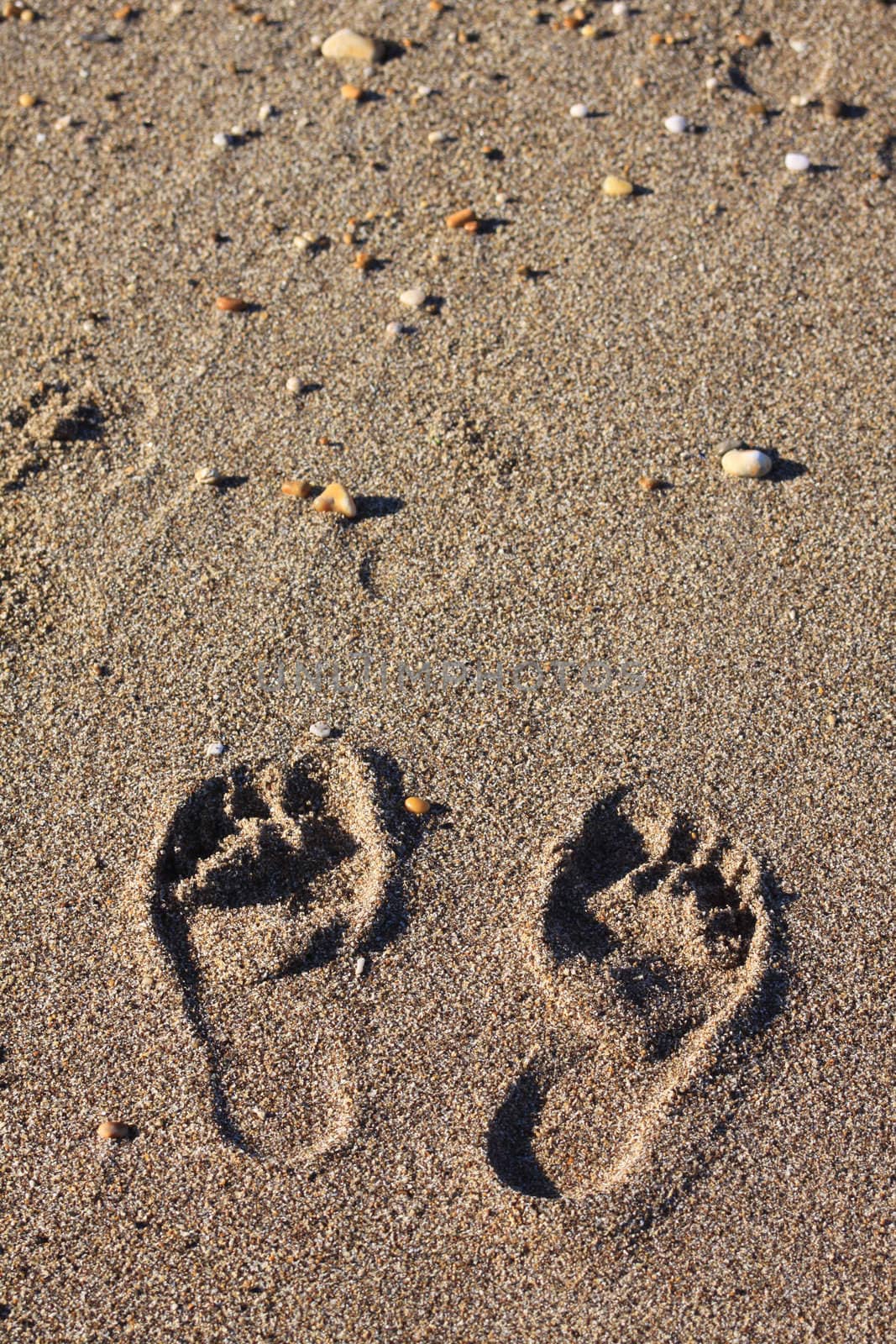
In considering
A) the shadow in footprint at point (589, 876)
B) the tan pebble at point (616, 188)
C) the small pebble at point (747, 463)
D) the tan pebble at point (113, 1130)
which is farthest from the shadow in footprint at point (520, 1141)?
the tan pebble at point (616, 188)

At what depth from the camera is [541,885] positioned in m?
2.36

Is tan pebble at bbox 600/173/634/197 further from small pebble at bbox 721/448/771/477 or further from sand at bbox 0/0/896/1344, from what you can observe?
small pebble at bbox 721/448/771/477

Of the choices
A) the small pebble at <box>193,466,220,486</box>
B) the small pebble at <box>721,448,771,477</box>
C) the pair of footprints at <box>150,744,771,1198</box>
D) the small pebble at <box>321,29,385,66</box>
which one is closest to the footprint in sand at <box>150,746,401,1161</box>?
the pair of footprints at <box>150,744,771,1198</box>

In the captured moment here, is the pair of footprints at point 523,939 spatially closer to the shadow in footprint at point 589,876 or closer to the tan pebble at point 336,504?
the shadow in footprint at point 589,876

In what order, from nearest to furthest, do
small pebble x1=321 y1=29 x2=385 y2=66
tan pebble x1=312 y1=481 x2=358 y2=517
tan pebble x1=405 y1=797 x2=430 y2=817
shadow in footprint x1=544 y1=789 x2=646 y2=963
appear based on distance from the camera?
1. shadow in footprint x1=544 y1=789 x2=646 y2=963
2. tan pebble x1=405 y1=797 x2=430 y2=817
3. tan pebble x1=312 y1=481 x2=358 y2=517
4. small pebble x1=321 y1=29 x2=385 y2=66

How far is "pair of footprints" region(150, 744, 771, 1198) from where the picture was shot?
7.23ft

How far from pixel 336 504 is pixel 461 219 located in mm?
858

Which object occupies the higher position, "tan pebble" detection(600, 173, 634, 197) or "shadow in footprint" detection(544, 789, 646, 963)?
"tan pebble" detection(600, 173, 634, 197)

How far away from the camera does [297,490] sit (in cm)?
272

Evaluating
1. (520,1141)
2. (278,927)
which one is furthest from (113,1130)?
(520,1141)

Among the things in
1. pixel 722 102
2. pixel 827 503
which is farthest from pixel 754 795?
pixel 722 102

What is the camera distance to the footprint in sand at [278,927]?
222cm

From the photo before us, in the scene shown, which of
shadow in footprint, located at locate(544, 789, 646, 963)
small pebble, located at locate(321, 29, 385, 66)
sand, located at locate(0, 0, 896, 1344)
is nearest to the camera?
sand, located at locate(0, 0, 896, 1344)

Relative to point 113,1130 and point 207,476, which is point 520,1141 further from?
point 207,476
